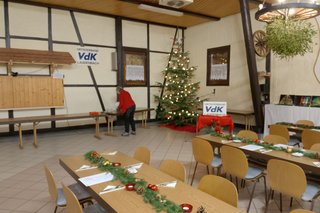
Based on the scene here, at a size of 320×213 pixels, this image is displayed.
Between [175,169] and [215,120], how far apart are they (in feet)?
12.4

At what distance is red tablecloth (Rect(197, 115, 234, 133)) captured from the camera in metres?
6.02

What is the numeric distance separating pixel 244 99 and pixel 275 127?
365 centimetres

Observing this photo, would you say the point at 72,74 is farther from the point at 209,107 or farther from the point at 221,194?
the point at 221,194

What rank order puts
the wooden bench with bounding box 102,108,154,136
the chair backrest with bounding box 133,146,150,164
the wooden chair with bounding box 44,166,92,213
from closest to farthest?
the wooden chair with bounding box 44,166,92,213 < the chair backrest with bounding box 133,146,150,164 < the wooden bench with bounding box 102,108,154,136

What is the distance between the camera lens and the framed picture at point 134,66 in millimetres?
8906

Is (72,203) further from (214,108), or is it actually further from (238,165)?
(214,108)

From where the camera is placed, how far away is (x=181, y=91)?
28.6 feet

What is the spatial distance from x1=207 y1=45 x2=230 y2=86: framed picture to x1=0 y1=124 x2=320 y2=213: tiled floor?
255cm

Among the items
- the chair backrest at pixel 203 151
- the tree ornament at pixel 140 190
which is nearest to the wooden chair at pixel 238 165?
the chair backrest at pixel 203 151

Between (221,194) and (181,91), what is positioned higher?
(181,91)

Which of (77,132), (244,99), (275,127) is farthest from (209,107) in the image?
(77,132)

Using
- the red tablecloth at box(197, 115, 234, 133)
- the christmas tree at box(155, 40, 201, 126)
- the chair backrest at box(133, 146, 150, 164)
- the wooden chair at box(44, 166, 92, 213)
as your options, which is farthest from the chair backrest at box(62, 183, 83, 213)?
the christmas tree at box(155, 40, 201, 126)

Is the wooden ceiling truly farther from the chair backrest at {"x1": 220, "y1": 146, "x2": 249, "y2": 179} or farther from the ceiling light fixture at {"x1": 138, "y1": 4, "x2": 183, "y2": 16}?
the chair backrest at {"x1": 220, "y1": 146, "x2": 249, "y2": 179}

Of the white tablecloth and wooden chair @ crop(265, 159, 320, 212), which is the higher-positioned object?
the white tablecloth
